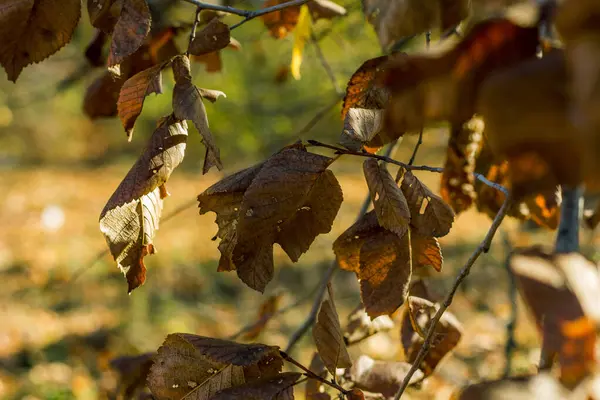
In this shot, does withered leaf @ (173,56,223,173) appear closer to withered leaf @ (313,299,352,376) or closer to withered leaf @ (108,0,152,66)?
withered leaf @ (108,0,152,66)

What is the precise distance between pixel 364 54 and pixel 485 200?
1645 millimetres

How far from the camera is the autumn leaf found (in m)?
0.70

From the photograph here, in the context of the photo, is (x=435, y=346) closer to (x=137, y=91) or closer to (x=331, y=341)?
(x=331, y=341)

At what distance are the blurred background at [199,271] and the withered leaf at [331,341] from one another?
1.77 ft

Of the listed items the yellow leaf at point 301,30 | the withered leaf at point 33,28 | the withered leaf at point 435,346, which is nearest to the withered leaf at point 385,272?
the withered leaf at point 435,346

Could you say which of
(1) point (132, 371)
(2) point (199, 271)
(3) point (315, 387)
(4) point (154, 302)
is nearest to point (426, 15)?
(3) point (315, 387)

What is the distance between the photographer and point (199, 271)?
5.30 metres

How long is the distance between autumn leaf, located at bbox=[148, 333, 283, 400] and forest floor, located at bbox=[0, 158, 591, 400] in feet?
6.10

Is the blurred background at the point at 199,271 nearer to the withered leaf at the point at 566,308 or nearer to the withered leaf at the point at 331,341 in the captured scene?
the withered leaf at the point at 331,341

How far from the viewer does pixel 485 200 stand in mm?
1061

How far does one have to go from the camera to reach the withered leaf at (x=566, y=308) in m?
0.37

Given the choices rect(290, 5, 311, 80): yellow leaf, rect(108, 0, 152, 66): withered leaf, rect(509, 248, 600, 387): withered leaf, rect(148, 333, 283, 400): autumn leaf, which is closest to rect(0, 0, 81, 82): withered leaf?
rect(108, 0, 152, 66): withered leaf

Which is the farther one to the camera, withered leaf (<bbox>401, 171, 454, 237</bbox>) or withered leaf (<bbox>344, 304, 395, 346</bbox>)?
withered leaf (<bbox>344, 304, 395, 346</bbox>)

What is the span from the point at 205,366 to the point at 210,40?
39 centimetres
